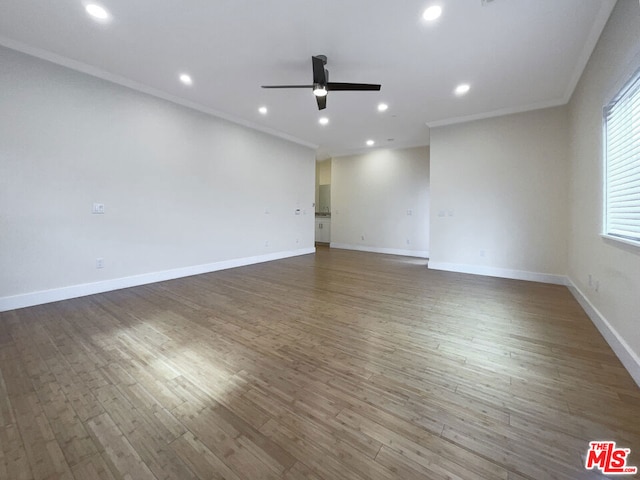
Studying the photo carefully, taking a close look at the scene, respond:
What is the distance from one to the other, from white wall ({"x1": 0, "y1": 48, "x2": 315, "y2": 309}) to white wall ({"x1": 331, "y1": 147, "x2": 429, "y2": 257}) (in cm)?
324

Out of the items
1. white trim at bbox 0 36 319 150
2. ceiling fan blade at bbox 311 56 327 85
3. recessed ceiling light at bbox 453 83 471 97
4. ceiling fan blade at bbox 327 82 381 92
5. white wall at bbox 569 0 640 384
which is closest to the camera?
white wall at bbox 569 0 640 384

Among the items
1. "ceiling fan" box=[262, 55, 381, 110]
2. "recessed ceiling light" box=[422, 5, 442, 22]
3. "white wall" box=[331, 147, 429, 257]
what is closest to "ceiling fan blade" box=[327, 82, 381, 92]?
"ceiling fan" box=[262, 55, 381, 110]

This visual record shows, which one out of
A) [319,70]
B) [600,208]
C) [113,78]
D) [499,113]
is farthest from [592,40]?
[113,78]

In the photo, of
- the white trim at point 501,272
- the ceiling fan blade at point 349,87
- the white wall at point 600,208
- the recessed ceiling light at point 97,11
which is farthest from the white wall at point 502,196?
the recessed ceiling light at point 97,11

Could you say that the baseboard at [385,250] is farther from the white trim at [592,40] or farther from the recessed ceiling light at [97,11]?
the recessed ceiling light at [97,11]

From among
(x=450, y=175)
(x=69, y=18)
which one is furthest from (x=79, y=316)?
(x=450, y=175)

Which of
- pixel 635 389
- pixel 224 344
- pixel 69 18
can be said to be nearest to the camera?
pixel 635 389

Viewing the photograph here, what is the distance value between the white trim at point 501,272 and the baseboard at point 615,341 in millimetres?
1234

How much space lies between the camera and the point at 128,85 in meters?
A: 3.64

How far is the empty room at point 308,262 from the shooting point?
126cm

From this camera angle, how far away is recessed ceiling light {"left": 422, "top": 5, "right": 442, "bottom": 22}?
2268 mm

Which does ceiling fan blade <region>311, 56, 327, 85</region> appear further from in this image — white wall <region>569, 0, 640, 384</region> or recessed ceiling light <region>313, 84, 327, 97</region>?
white wall <region>569, 0, 640, 384</region>

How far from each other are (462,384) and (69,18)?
4.57 metres

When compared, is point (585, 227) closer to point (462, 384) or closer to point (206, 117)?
point (462, 384)
